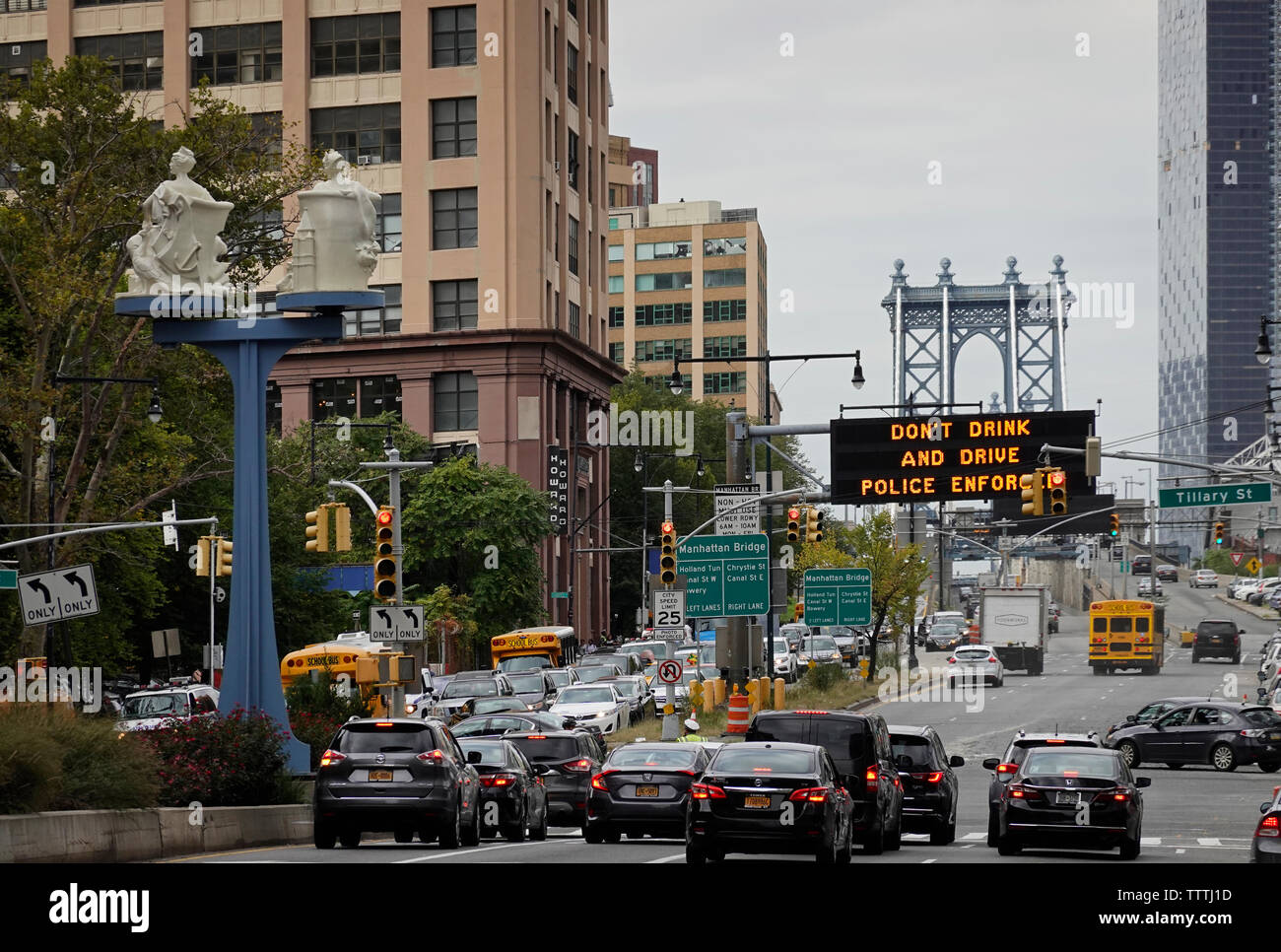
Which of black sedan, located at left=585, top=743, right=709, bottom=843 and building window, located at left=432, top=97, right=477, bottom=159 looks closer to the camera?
black sedan, located at left=585, top=743, right=709, bottom=843

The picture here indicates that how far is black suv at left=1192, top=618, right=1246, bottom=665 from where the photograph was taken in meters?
87.1

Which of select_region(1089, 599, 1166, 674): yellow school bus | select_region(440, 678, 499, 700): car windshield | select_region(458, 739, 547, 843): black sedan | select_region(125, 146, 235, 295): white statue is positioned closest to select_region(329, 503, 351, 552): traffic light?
select_region(440, 678, 499, 700): car windshield

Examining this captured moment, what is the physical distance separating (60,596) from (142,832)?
6.70 meters

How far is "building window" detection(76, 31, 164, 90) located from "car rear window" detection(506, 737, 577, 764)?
201 feet

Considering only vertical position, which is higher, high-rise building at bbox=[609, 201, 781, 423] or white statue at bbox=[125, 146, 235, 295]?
high-rise building at bbox=[609, 201, 781, 423]

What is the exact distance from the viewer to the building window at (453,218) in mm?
83062

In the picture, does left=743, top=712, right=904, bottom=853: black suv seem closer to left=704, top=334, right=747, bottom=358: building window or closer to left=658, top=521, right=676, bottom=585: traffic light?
left=658, top=521, right=676, bottom=585: traffic light

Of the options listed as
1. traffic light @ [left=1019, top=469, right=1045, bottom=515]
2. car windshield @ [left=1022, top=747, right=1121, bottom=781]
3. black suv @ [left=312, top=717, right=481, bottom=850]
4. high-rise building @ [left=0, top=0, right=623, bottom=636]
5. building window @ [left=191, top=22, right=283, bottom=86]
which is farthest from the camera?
building window @ [left=191, top=22, right=283, bottom=86]

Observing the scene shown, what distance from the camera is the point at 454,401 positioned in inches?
3305

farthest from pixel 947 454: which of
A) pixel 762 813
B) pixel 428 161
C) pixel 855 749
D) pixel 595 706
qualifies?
pixel 428 161

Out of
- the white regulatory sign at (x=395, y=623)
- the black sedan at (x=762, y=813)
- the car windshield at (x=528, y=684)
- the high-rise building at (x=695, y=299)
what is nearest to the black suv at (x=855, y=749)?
the black sedan at (x=762, y=813)

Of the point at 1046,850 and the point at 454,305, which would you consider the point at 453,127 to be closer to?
the point at 454,305
